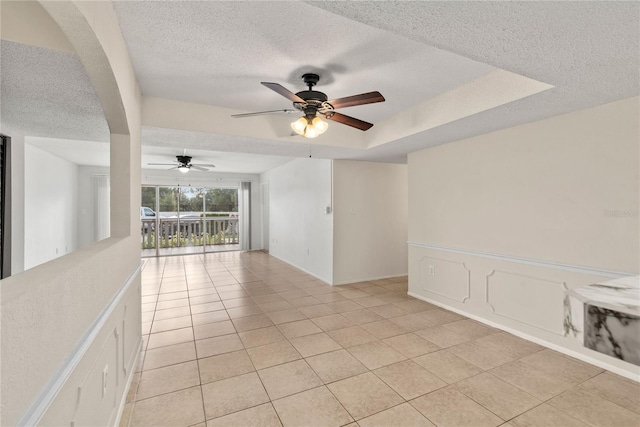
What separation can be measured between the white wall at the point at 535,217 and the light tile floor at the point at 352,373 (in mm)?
321

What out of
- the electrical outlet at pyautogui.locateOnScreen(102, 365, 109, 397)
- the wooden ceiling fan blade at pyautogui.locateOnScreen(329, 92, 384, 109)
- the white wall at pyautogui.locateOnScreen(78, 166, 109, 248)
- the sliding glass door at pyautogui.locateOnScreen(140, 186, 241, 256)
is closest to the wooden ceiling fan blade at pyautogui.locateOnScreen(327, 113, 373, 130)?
the wooden ceiling fan blade at pyautogui.locateOnScreen(329, 92, 384, 109)

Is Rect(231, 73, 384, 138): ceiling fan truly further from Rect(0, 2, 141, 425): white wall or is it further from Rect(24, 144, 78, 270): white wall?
Rect(24, 144, 78, 270): white wall

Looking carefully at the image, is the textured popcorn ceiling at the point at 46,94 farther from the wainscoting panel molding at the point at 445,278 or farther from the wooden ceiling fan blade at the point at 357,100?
the wainscoting panel molding at the point at 445,278

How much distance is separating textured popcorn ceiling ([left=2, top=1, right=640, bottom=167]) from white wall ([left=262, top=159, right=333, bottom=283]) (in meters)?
2.16

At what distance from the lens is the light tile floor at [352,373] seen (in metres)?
1.91

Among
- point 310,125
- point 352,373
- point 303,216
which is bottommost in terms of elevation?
point 352,373

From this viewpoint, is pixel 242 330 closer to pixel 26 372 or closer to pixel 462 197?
pixel 26 372

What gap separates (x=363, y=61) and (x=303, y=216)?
4.19 m

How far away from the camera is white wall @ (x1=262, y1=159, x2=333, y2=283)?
529 cm

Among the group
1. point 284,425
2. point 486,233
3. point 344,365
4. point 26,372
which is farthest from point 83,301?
point 486,233

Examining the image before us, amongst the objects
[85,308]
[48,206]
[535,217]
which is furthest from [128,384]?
[48,206]

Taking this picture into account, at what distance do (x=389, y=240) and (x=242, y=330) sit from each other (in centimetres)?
328

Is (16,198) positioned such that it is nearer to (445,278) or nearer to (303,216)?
(303,216)

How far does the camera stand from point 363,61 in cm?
223
